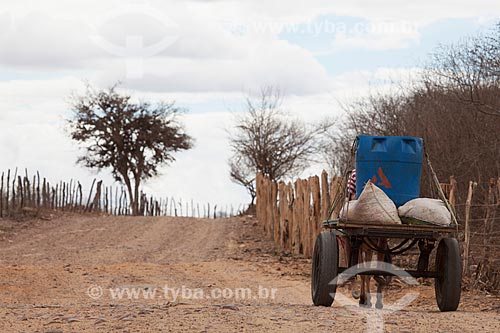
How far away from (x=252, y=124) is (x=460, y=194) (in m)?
25.3

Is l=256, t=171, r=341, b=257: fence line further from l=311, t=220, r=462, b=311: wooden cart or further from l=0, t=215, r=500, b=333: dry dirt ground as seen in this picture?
l=311, t=220, r=462, b=311: wooden cart

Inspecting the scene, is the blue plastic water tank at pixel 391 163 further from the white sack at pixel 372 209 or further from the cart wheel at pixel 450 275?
the cart wheel at pixel 450 275

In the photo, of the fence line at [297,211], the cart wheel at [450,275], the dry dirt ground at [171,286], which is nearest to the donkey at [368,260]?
the dry dirt ground at [171,286]

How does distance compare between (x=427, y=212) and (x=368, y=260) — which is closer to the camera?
(x=427, y=212)

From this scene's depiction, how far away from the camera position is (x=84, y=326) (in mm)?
8594

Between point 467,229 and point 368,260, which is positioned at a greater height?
point 467,229

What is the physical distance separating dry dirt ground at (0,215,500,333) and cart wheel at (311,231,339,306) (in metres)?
0.32

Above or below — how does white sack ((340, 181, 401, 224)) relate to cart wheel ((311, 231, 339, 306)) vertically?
above

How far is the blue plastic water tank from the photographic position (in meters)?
10.3

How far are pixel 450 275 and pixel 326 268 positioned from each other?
4.74ft

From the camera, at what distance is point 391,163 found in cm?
1030

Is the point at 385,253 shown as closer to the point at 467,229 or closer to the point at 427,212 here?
the point at 427,212

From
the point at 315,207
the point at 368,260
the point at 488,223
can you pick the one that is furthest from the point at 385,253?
the point at 315,207

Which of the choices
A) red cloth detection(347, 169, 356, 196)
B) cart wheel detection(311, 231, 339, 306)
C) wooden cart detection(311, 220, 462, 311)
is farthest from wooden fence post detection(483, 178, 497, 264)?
cart wheel detection(311, 231, 339, 306)
